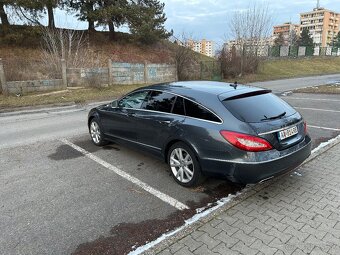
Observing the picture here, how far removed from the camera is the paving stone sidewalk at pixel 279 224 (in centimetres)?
272

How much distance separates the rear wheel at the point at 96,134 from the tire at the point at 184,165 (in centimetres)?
211

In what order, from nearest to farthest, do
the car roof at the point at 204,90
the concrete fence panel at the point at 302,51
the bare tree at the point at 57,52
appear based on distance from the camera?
1. the car roof at the point at 204,90
2. the bare tree at the point at 57,52
3. the concrete fence panel at the point at 302,51

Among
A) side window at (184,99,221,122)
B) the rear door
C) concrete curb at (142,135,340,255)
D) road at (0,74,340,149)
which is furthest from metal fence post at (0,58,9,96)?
concrete curb at (142,135,340,255)

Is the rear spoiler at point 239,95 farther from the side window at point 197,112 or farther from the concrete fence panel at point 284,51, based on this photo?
the concrete fence panel at point 284,51

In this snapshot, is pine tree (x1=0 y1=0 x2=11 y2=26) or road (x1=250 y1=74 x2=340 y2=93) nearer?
road (x1=250 y1=74 x2=340 y2=93)

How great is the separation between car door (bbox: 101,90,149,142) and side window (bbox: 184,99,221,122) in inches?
41.5

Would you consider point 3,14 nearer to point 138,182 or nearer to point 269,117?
point 138,182

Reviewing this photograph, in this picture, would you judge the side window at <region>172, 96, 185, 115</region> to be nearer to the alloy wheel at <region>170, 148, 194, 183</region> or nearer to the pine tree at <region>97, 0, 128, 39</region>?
the alloy wheel at <region>170, 148, 194, 183</region>

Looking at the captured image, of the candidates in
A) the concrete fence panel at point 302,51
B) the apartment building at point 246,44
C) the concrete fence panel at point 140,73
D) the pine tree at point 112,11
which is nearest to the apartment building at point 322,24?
the concrete fence panel at point 302,51

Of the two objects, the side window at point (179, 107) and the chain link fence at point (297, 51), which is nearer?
the side window at point (179, 107)

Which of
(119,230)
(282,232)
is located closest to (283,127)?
(282,232)

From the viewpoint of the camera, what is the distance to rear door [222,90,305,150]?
3.54 meters

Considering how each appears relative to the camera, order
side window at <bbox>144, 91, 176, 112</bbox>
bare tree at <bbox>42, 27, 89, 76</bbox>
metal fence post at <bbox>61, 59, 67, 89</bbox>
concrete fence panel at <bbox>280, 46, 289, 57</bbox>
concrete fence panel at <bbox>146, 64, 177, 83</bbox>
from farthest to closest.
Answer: concrete fence panel at <bbox>280, 46, 289, 57</bbox> → concrete fence panel at <bbox>146, 64, 177, 83</bbox> → bare tree at <bbox>42, 27, 89, 76</bbox> → metal fence post at <bbox>61, 59, 67, 89</bbox> → side window at <bbox>144, 91, 176, 112</bbox>

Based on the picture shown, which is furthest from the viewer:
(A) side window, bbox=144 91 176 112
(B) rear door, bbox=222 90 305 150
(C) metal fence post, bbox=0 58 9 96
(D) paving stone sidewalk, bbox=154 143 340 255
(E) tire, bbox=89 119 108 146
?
(C) metal fence post, bbox=0 58 9 96
